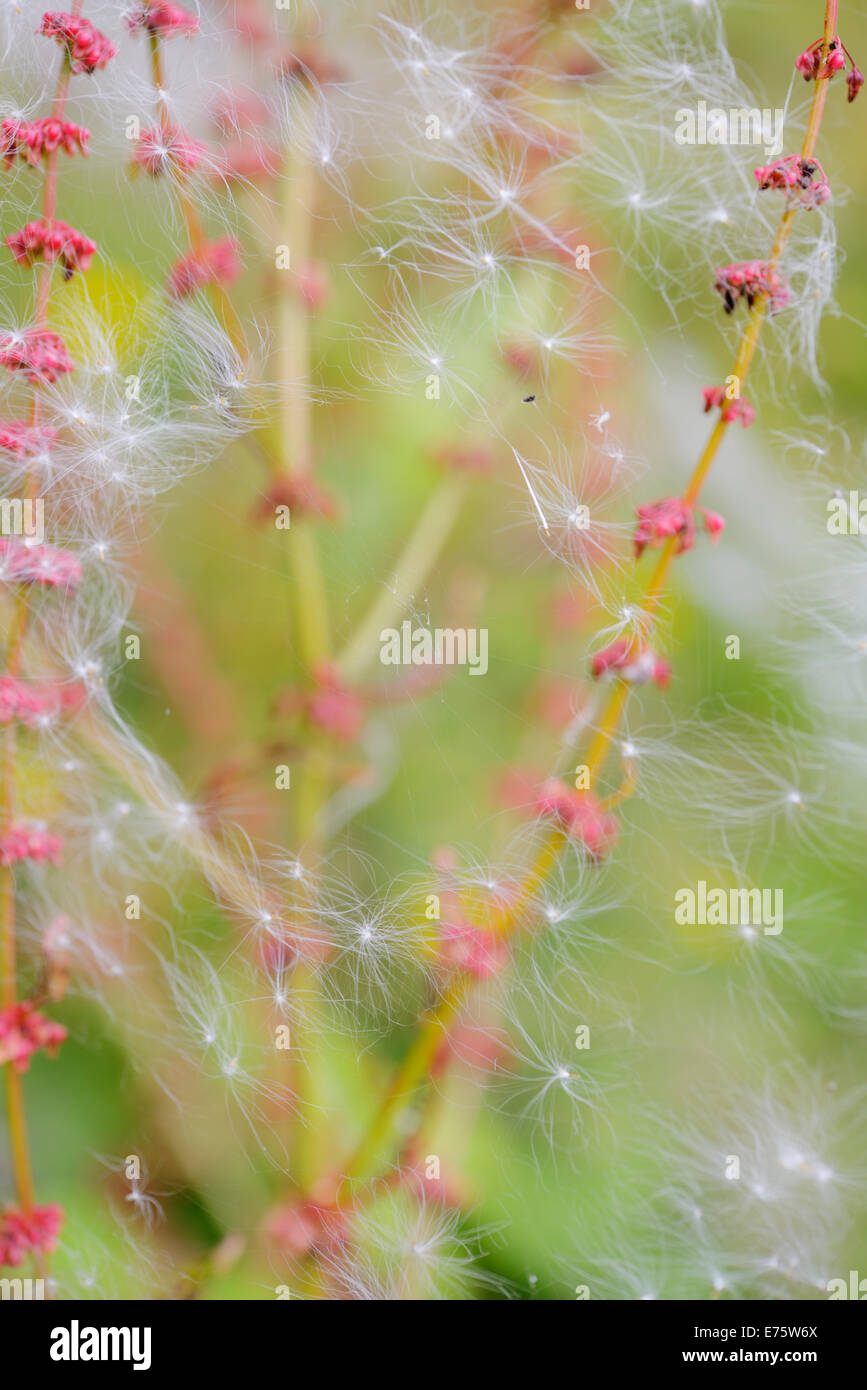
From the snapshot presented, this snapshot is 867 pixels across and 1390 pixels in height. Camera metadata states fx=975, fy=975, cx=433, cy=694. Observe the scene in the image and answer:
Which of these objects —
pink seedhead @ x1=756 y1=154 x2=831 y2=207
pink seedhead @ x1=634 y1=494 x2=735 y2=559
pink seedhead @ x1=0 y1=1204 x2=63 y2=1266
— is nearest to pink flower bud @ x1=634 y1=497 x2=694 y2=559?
pink seedhead @ x1=634 y1=494 x2=735 y2=559

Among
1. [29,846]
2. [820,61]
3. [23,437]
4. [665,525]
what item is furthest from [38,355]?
[820,61]

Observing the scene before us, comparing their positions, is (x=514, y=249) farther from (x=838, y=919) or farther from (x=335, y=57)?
(x=838, y=919)

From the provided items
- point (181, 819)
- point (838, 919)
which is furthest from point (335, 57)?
point (838, 919)

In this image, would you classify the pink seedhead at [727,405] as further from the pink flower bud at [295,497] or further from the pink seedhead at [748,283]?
the pink flower bud at [295,497]

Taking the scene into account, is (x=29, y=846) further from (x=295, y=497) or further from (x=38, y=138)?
(x=38, y=138)

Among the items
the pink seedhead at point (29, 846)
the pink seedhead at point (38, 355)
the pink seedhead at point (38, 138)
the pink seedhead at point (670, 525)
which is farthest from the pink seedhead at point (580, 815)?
the pink seedhead at point (38, 138)

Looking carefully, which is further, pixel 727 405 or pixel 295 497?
pixel 295 497
